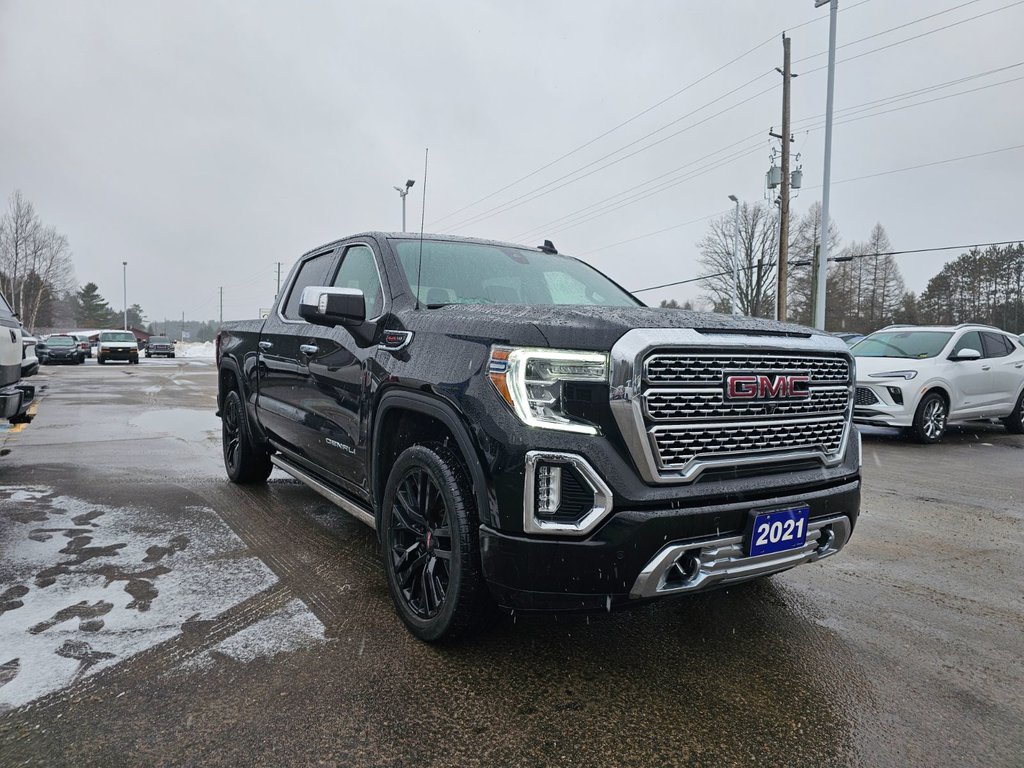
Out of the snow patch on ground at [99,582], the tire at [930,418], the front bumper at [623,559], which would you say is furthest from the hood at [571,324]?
the tire at [930,418]

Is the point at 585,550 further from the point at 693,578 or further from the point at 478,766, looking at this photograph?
the point at 478,766

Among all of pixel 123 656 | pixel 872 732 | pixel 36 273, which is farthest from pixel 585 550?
pixel 36 273

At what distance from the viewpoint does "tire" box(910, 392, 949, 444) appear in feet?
30.5

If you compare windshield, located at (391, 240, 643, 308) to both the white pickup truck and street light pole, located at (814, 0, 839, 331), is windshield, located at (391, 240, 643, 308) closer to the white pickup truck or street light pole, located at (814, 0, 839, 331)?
the white pickup truck

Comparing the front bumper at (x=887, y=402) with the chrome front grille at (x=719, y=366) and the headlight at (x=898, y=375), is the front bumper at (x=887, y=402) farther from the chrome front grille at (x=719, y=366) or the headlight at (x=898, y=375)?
the chrome front grille at (x=719, y=366)

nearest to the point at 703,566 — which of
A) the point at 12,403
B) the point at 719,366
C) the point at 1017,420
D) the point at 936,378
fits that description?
the point at 719,366

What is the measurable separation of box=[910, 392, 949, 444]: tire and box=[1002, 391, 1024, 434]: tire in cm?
225

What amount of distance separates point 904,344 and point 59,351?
35.0 meters

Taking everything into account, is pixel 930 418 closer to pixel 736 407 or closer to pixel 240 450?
pixel 736 407

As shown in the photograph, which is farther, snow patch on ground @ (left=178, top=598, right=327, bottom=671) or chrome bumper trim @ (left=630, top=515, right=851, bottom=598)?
snow patch on ground @ (left=178, top=598, right=327, bottom=671)

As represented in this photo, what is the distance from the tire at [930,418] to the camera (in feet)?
30.5

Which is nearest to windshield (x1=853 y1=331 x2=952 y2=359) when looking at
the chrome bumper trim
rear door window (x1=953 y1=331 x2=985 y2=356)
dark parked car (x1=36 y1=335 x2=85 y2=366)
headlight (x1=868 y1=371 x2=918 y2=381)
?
rear door window (x1=953 y1=331 x2=985 y2=356)

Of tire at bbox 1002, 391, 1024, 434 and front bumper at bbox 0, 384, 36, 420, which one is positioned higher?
front bumper at bbox 0, 384, 36, 420

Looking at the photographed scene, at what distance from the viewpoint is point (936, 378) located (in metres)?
9.36
